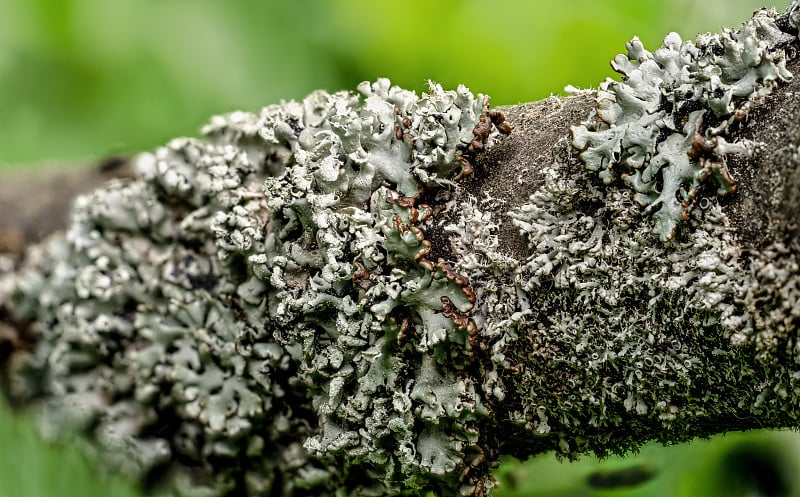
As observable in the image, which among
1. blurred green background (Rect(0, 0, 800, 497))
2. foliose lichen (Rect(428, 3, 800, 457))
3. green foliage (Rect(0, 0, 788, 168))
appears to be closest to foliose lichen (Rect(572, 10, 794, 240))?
foliose lichen (Rect(428, 3, 800, 457))

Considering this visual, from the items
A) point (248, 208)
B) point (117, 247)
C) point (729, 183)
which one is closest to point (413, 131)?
point (248, 208)

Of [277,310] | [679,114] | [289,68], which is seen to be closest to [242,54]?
[289,68]

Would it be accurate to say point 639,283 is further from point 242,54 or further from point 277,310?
point 242,54

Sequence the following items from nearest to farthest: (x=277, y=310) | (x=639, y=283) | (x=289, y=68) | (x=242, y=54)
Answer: (x=639, y=283)
(x=277, y=310)
(x=289, y=68)
(x=242, y=54)

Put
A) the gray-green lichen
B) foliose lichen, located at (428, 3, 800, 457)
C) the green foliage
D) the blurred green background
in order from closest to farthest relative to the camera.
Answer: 1. foliose lichen, located at (428, 3, 800, 457)
2. the gray-green lichen
3. the blurred green background
4. the green foliage

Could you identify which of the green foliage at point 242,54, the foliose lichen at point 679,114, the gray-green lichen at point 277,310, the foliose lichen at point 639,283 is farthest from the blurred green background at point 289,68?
the foliose lichen at point 679,114

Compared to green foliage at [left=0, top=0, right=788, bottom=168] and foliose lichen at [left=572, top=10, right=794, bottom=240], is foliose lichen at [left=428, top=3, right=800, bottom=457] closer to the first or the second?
foliose lichen at [left=572, top=10, right=794, bottom=240]
